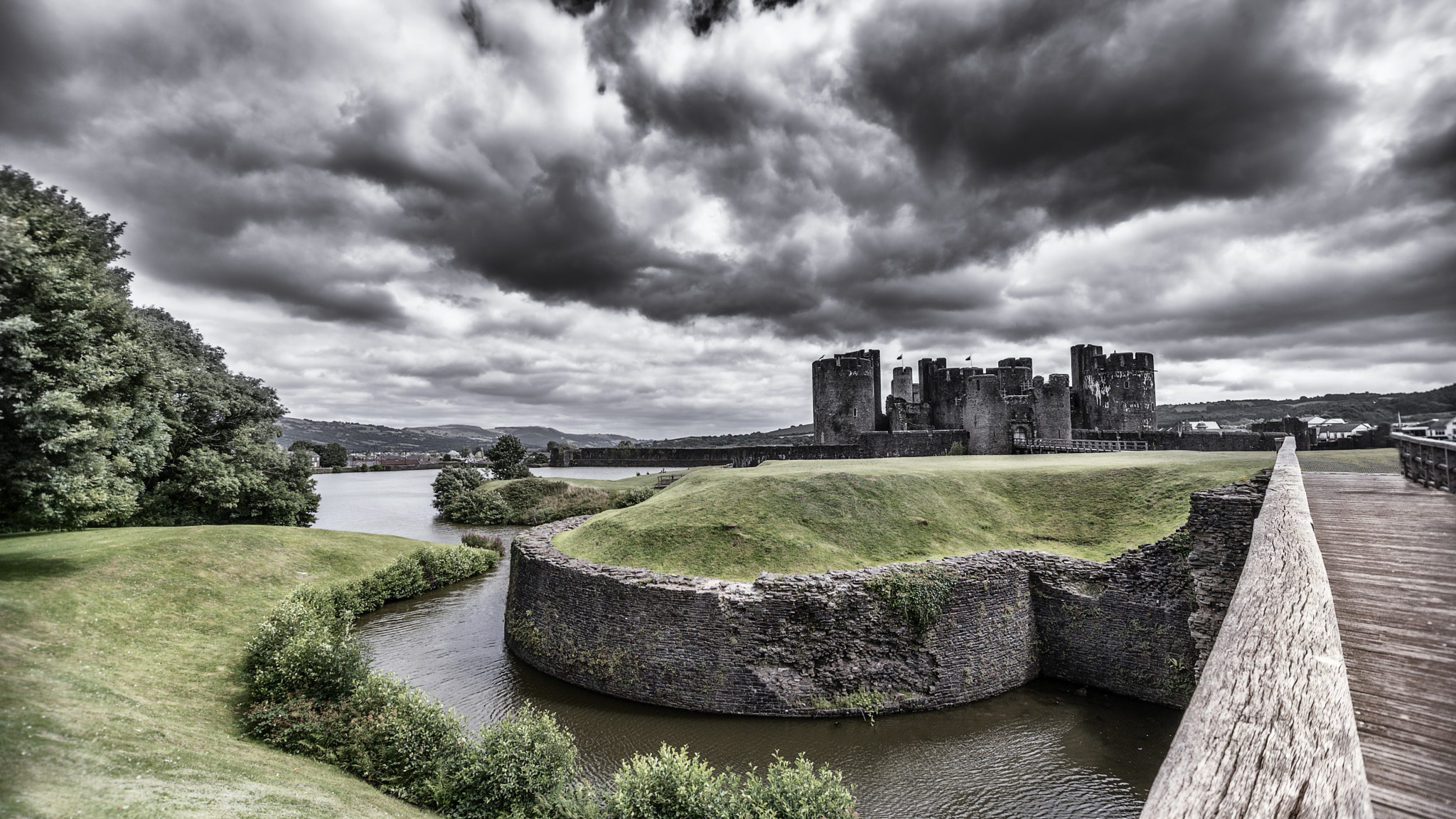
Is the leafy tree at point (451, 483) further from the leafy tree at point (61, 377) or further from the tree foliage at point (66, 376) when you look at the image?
the leafy tree at point (61, 377)

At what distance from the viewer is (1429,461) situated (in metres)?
10.6

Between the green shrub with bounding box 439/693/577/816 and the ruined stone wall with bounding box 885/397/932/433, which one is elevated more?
the ruined stone wall with bounding box 885/397/932/433

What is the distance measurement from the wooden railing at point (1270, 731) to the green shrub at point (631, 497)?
129ft

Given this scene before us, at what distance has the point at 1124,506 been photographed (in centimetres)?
1944

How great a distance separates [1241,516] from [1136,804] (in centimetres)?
661

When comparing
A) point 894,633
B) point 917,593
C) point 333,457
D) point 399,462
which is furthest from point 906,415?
point 399,462

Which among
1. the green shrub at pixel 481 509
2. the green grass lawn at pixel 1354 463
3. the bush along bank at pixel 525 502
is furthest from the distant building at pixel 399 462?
the green grass lawn at pixel 1354 463

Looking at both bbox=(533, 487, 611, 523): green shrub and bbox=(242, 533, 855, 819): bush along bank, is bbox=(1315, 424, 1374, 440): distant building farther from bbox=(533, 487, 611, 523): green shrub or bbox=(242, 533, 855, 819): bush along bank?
bbox=(533, 487, 611, 523): green shrub

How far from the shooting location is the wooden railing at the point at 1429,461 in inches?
370

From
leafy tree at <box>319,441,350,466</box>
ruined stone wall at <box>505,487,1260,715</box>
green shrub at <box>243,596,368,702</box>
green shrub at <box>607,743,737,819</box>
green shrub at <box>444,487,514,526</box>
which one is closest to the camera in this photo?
green shrub at <box>607,743,737,819</box>

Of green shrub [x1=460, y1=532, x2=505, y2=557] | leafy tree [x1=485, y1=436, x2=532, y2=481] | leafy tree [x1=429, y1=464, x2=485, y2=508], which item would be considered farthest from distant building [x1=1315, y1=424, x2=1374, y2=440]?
leafy tree [x1=429, y1=464, x2=485, y2=508]

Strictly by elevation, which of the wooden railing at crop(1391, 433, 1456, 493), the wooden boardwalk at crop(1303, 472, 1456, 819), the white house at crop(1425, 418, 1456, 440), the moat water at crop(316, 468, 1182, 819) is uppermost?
the white house at crop(1425, 418, 1456, 440)

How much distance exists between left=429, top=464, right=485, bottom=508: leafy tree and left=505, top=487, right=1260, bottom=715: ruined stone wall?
1581 inches

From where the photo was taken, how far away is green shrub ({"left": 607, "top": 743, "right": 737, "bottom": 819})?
346 inches
